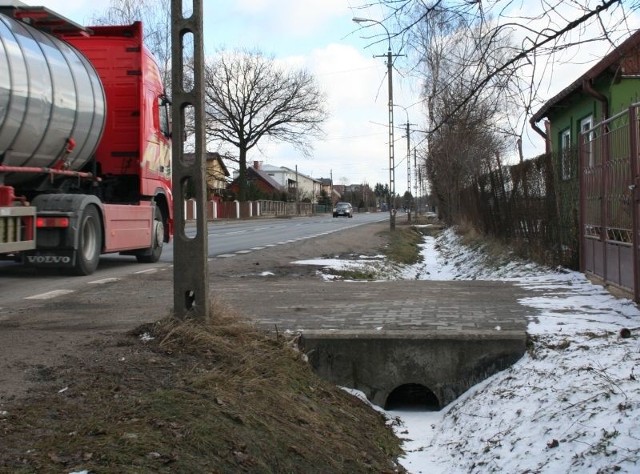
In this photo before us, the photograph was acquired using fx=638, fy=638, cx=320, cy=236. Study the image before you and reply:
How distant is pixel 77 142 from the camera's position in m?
9.55

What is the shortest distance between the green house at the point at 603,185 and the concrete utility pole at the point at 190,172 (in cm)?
267

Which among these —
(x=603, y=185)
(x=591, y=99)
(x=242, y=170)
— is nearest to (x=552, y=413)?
(x=603, y=185)

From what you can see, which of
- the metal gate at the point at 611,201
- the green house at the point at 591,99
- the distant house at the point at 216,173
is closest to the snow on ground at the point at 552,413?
the metal gate at the point at 611,201

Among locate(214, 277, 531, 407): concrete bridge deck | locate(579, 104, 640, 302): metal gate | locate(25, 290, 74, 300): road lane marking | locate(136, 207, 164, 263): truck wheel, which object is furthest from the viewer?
locate(136, 207, 164, 263): truck wheel

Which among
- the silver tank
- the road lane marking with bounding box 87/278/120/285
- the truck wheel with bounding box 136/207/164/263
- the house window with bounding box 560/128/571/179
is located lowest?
the road lane marking with bounding box 87/278/120/285

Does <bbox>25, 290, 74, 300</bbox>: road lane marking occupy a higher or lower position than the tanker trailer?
lower

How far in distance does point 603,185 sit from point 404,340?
3.82 m

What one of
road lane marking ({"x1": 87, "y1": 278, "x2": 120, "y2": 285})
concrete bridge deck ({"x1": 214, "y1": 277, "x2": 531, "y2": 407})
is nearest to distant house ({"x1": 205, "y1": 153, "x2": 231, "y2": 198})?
road lane marking ({"x1": 87, "y1": 278, "x2": 120, "y2": 285})

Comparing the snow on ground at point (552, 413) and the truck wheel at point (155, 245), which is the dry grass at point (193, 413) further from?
the truck wheel at point (155, 245)

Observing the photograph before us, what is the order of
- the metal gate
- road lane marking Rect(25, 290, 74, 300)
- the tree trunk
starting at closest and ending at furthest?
the metal gate < road lane marking Rect(25, 290, 74, 300) < the tree trunk

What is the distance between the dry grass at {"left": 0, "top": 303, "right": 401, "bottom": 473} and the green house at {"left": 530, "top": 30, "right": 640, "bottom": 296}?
272 centimetres

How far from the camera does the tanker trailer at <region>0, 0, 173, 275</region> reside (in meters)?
7.94

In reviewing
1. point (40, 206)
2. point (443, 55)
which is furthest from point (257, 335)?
point (40, 206)

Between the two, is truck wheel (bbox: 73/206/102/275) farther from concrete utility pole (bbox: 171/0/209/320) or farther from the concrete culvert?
the concrete culvert
